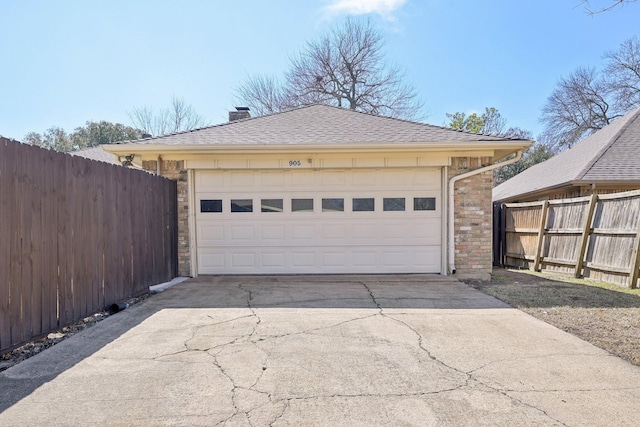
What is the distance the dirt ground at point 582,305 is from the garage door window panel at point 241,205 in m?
4.58

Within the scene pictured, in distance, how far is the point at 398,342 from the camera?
420 cm

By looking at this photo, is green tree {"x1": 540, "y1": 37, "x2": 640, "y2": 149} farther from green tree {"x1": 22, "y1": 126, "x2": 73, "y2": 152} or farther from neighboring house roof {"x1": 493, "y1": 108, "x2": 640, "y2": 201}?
green tree {"x1": 22, "y1": 126, "x2": 73, "y2": 152}

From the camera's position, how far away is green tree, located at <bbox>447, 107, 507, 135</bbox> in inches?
1119

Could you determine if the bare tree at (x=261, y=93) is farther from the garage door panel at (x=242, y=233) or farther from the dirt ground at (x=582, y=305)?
the dirt ground at (x=582, y=305)

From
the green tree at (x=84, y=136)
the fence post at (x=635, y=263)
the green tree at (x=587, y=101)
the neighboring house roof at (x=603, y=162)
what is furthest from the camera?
the green tree at (x=84, y=136)

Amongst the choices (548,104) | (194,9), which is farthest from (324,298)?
(548,104)

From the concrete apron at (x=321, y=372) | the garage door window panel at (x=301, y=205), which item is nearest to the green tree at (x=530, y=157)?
the garage door window panel at (x=301, y=205)

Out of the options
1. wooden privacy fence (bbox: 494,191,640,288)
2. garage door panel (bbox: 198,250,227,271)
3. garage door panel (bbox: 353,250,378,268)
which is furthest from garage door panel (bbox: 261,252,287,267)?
wooden privacy fence (bbox: 494,191,640,288)

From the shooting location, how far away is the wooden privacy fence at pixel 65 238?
12.6 feet

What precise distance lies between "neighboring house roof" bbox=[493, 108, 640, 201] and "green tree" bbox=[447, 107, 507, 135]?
13994mm

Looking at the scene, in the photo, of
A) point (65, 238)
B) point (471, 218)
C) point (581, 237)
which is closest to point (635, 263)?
point (581, 237)

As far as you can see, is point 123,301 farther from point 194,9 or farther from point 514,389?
point 194,9

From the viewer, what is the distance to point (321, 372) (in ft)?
11.2

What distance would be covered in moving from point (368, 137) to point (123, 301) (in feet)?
17.5
